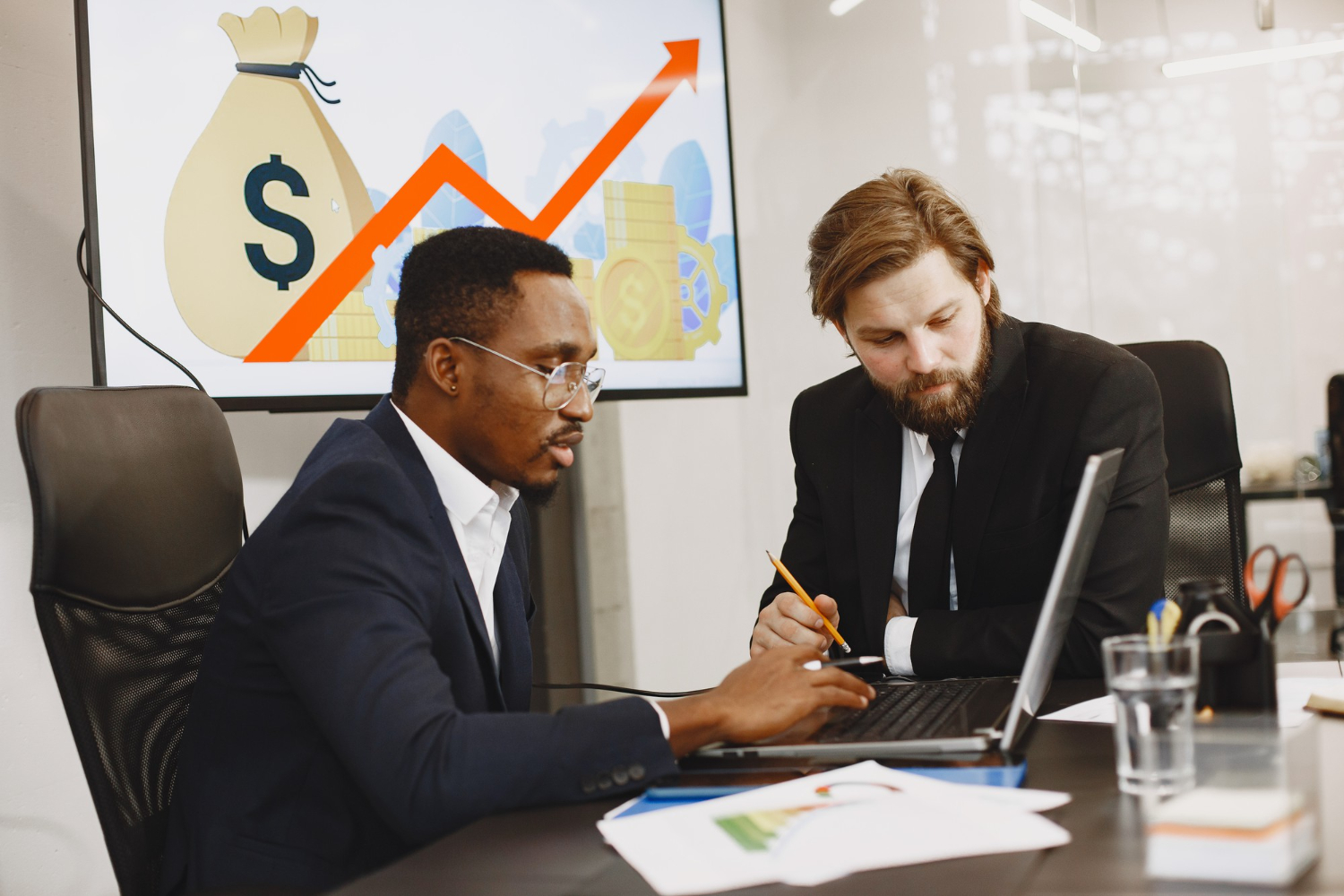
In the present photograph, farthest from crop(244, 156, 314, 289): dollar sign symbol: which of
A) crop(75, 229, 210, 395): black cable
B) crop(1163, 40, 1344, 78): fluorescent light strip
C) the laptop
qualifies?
crop(1163, 40, 1344, 78): fluorescent light strip

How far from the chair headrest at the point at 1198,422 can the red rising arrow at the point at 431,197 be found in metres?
1.18

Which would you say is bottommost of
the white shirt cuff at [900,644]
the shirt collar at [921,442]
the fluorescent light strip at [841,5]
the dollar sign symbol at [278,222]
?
the white shirt cuff at [900,644]

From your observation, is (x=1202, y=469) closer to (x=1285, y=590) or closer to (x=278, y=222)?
(x=1285, y=590)

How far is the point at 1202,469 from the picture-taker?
2.05m

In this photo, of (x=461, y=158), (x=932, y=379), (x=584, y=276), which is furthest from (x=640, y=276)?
(x=932, y=379)

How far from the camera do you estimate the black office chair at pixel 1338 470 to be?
116cm

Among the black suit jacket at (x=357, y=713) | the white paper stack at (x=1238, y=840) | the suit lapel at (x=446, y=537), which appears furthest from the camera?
the suit lapel at (x=446, y=537)

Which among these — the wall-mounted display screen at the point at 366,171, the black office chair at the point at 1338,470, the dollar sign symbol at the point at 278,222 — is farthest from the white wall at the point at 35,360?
the black office chair at the point at 1338,470

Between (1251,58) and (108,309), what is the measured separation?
303cm

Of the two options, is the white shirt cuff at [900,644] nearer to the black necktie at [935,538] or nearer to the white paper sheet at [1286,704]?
the black necktie at [935,538]

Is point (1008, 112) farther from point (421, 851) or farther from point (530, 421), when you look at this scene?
point (421, 851)

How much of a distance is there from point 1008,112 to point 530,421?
8.73 feet

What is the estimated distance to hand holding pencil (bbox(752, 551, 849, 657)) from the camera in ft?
4.95

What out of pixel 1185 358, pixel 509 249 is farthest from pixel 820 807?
pixel 1185 358
